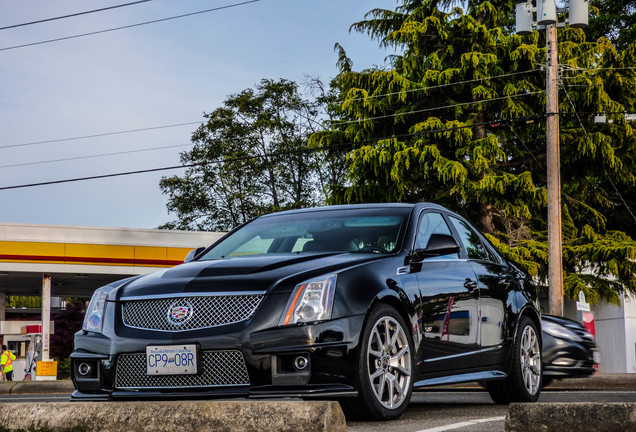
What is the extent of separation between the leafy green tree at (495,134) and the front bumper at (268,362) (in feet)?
71.6

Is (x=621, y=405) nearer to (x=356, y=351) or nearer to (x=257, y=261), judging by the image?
(x=356, y=351)

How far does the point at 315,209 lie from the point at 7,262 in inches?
920

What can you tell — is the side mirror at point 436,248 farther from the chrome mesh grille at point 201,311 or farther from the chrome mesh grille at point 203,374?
the chrome mesh grille at point 203,374

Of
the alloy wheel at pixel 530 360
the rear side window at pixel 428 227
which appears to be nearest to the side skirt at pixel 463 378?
the alloy wheel at pixel 530 360

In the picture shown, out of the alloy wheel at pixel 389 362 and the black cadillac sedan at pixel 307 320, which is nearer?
the black cadillac sedan at pixel 307 320

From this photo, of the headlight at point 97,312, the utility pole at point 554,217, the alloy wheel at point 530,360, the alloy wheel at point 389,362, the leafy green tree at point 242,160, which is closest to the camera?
the alloy wheel at point 389,362

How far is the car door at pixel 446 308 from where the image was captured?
6.91 meters

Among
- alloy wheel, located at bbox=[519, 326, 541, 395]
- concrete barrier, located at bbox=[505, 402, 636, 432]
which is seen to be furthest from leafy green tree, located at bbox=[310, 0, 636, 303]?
concrete barrier, located at bbox=[505, 402, 636, 432]

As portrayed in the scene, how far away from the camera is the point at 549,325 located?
11.3 meters

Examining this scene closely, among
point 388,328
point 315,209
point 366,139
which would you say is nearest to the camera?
point 388,328

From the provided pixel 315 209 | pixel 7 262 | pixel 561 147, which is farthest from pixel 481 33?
pixel 315 209

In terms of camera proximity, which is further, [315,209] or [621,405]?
[315,209]

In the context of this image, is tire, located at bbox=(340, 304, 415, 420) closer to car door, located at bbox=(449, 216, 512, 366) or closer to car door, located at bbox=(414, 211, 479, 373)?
car door, located at bbox=(414, 211, 479, 373)

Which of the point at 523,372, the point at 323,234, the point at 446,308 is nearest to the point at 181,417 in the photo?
the point at 323,234
